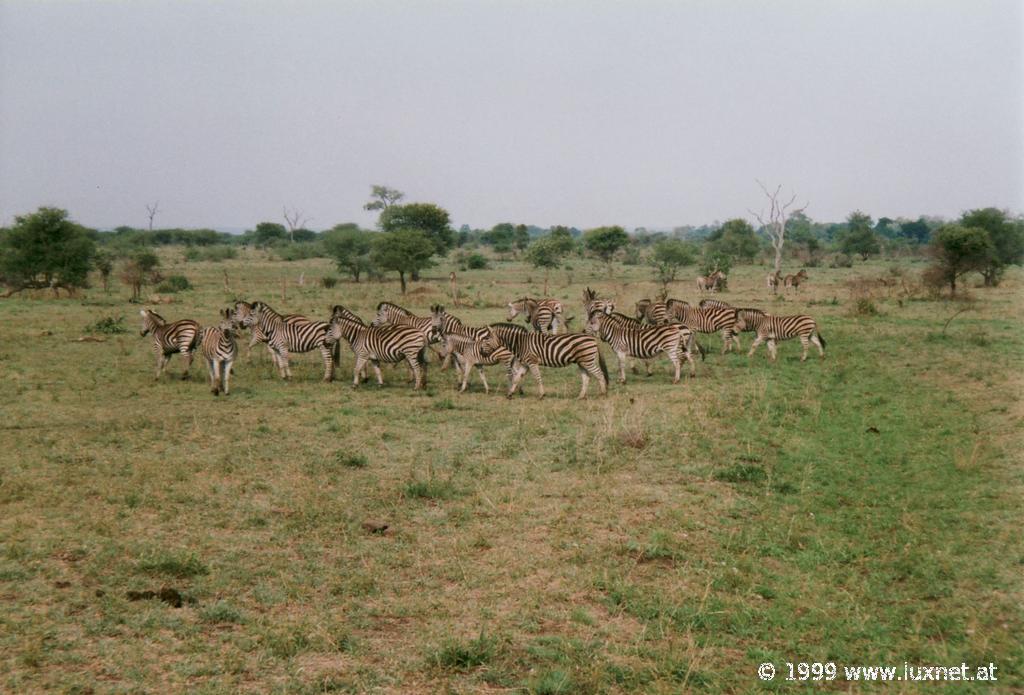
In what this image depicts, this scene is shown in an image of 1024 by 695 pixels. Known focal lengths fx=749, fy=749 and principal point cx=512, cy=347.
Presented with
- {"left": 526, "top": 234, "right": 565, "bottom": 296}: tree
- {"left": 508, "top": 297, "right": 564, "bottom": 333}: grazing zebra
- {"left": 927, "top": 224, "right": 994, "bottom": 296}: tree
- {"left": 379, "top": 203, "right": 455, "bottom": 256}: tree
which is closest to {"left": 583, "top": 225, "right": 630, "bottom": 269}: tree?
{"left": 526, "top": 234, "right": 565, "bottom": 296}: tree

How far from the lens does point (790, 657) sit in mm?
5324

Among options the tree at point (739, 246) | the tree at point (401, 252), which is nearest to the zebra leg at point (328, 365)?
the tree at point (401, 252)

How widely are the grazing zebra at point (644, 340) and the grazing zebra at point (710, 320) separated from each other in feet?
9.67

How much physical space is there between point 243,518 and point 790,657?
5.41m

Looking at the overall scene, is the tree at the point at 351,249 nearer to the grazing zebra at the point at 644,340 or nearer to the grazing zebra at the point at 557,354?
the grazing zebra at the point at 644,340

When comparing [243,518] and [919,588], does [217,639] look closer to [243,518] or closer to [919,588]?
[243,518]

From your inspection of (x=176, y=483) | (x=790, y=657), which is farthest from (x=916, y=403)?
(x=176, y=483)

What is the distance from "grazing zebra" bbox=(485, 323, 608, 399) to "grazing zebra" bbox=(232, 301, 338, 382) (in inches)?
152

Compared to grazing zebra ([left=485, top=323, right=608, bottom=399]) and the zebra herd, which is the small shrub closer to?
the zebra herd

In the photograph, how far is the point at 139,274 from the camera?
107 feet

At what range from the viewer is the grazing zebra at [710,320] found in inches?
765

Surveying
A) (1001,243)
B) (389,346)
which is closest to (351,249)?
(389,346)

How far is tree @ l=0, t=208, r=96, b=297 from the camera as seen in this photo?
30.8 metres

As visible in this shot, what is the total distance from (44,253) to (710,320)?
27.3 meters
